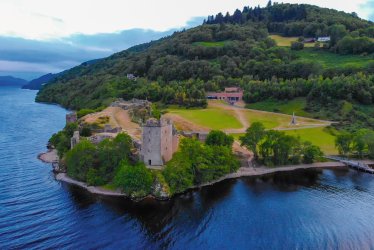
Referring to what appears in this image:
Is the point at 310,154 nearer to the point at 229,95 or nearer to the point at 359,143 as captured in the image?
the point at 359,143

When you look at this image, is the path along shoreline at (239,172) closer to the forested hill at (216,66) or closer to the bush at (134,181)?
the bush at (134,181)

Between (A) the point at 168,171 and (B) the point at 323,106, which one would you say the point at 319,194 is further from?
(B) the point at 323,106

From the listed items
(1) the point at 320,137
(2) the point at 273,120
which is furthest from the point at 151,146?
(2) the point at 273,120

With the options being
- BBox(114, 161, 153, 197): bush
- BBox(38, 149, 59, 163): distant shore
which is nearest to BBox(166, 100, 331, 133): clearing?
BBox(38, 149, 59, 163): distant shore

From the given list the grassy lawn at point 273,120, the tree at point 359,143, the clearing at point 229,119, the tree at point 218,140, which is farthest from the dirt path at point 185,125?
the tree at point 359,143

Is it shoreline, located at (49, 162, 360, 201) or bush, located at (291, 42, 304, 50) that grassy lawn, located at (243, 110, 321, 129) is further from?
bush, located at (291, 42, 304, 50)
